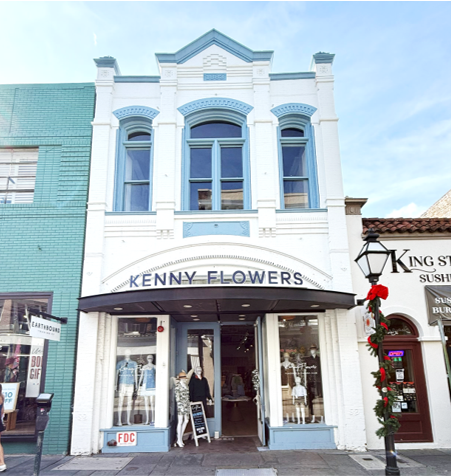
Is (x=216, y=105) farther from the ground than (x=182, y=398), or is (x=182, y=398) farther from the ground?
(x=216, y=105)

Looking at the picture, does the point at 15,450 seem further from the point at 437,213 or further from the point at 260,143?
the point at 437,213

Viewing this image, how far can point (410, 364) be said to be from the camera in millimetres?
9297

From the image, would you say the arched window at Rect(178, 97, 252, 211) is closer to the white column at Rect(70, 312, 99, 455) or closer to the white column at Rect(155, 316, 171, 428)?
the white column at Rect(155, 316, 171, 428)

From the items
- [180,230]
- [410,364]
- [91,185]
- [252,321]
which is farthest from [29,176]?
[410,364]

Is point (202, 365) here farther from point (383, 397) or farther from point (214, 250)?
point (383, 397)

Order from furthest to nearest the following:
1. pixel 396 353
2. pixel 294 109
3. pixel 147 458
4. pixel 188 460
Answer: pixel 294 109, pixel 396 353, pixel 147 458, pixel 188 460

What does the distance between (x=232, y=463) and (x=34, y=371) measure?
4643mm

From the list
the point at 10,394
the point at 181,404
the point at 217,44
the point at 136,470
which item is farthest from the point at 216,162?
the point at 10,394

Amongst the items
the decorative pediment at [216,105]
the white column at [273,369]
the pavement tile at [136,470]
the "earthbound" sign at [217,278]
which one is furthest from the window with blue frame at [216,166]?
the pavement tile at [136,470]

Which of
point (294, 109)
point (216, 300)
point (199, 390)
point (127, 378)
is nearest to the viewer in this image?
point (216, 300)

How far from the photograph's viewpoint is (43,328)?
7.52 meters

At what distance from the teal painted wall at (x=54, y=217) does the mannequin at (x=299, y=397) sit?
4795 millimetres

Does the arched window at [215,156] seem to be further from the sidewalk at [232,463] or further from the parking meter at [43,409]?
the sidewalk at [232,463]

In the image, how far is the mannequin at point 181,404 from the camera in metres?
9.05
